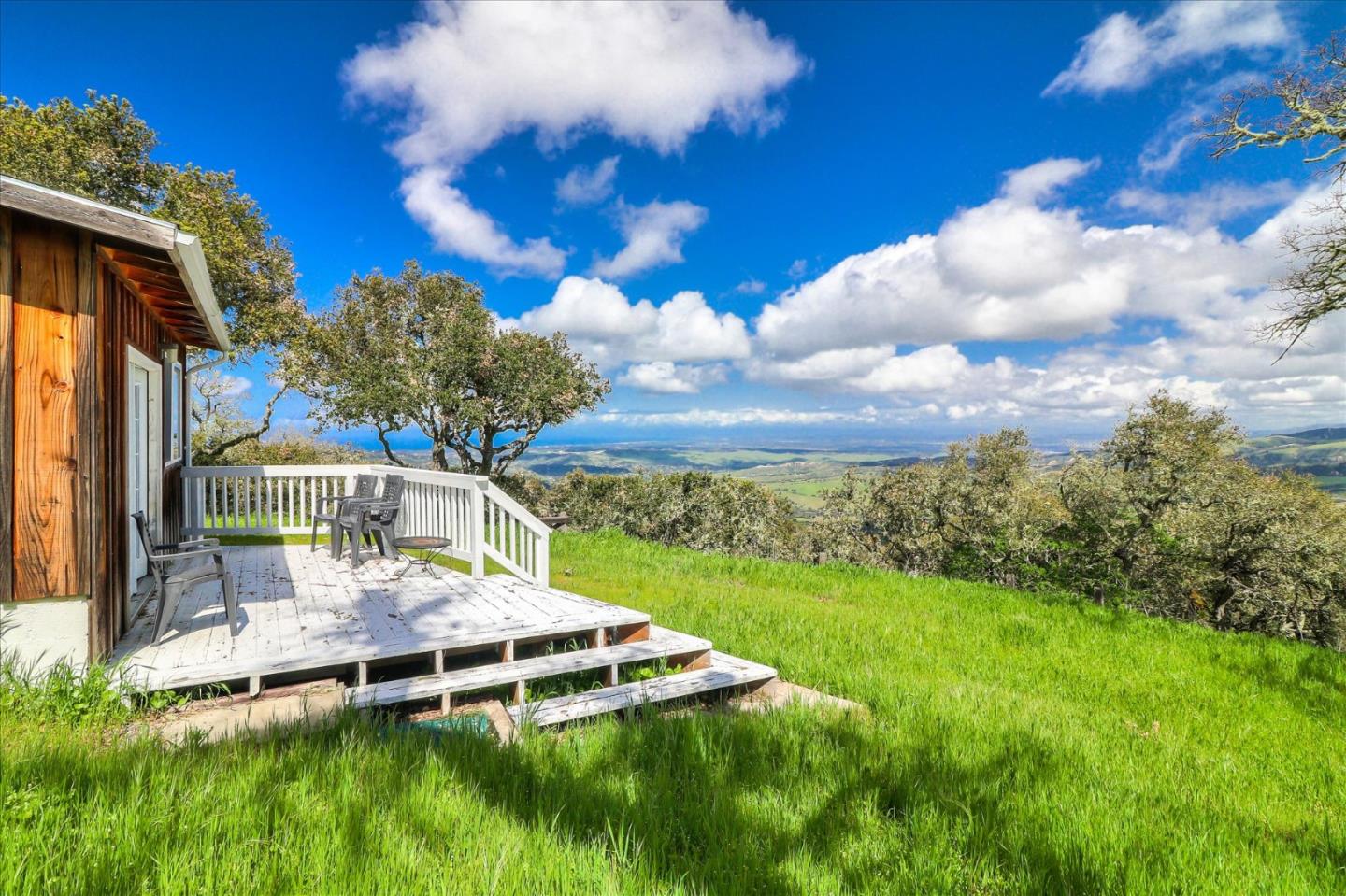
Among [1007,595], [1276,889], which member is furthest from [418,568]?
[1007,595]

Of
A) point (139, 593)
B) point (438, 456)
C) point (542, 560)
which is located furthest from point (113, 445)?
point (438, 456)

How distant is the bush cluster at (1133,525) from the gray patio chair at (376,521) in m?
10.3

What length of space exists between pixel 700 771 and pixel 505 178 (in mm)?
32779

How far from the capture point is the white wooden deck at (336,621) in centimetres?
357

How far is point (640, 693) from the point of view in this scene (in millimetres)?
3680

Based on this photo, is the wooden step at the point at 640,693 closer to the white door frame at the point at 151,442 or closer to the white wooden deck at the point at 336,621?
the white wooden deck at the point at 336,621

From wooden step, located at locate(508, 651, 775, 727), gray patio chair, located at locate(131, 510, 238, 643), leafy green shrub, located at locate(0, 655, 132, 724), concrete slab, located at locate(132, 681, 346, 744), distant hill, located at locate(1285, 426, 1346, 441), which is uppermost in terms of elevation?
distant hill, located at locate(1285, 426, 1346, 441)

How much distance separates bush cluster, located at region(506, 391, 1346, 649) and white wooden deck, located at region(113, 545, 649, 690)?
10746mm

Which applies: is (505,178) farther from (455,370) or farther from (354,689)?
(354,689)

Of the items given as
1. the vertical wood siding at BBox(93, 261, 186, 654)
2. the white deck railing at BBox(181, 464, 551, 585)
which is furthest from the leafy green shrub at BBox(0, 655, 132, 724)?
the white deck railing at BBox(181, 464, 551, 585)

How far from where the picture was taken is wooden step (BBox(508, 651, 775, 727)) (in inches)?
132

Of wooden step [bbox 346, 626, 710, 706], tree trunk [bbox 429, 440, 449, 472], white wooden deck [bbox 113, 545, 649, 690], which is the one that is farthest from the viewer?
tree trunk [bbox 429, 440, 449, 472]

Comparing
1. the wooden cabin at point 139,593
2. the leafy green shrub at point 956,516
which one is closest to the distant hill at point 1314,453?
the leafy green shrub at point 956,516

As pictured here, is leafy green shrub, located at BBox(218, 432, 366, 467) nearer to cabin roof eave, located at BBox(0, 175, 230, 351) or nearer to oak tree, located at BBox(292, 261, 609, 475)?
oak tree, located at BBox(292, 261, 609, 475)
